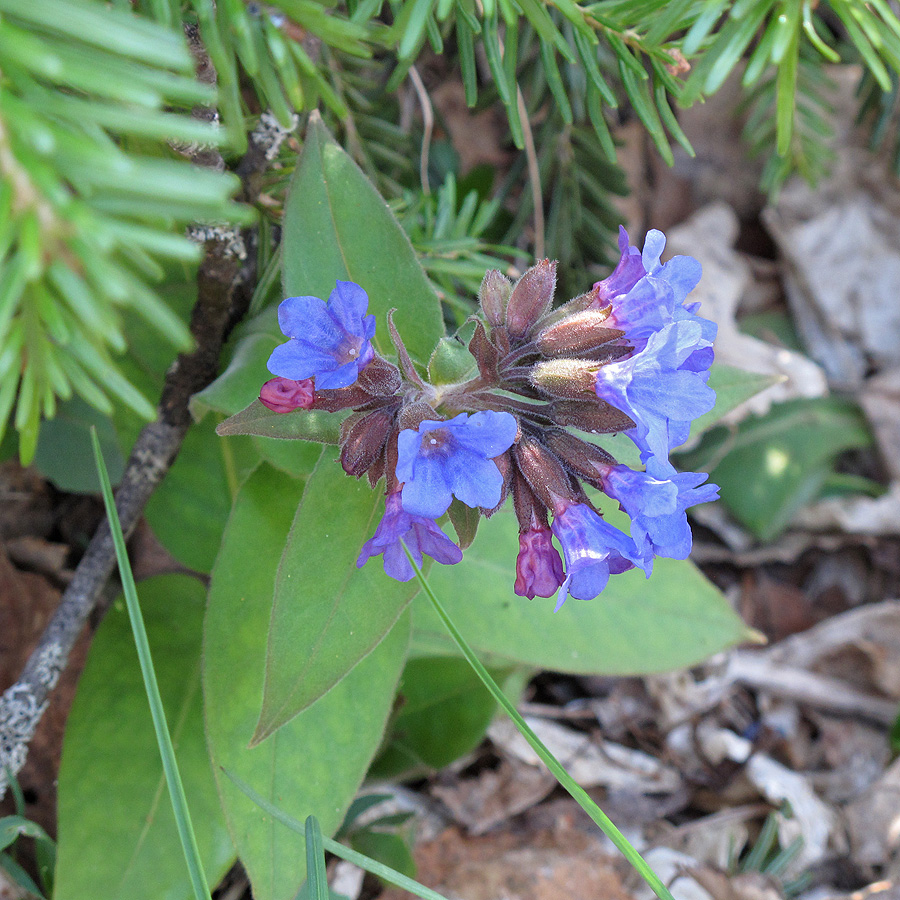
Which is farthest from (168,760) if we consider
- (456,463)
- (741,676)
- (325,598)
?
(741,676)

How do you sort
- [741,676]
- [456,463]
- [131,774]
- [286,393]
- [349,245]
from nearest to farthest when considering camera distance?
[456,463] → [286,393] → [349,245] → [131,774] → [741,676]

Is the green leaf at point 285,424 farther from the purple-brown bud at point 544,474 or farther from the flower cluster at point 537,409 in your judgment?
→ the purple-brown bud at point 544,474

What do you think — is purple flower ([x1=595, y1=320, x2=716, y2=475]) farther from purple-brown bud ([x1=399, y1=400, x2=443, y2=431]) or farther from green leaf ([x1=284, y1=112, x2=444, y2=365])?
green leaf ([x1=284, y1=112, x2=444, y2=365])

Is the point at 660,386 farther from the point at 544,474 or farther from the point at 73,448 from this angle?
the point at 73,448

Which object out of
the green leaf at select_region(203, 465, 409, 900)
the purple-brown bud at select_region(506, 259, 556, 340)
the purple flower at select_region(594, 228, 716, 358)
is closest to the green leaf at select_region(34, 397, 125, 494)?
the green leaf at select_region(203, 465, 409, 900)

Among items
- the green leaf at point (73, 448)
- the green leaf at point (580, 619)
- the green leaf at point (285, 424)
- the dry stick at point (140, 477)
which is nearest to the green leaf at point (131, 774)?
the dry stick at point (140, 477)
